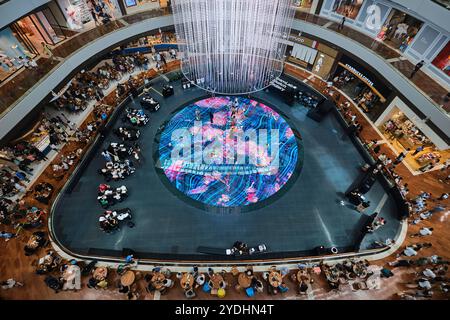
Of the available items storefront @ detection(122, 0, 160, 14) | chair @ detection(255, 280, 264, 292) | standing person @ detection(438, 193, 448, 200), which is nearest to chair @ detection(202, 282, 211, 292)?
chair @ detection(255, 280, 264, 292)

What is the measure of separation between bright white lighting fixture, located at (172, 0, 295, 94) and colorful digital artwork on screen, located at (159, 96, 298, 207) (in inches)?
103

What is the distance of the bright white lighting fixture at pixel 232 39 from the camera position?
17.8 metres

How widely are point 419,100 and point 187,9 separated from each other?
19313 millimetres

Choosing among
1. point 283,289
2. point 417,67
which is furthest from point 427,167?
point 283,289

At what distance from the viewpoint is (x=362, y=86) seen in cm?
2591

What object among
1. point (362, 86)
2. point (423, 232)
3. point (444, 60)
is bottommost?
point (423, 232)

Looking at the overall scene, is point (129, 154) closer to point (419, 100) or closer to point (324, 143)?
point (324, 143)

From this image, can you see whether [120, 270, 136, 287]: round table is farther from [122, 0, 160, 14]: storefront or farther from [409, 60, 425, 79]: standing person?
[122, 0, 160, 14]: storefront

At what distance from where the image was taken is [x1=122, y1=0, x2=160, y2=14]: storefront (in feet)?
91.7

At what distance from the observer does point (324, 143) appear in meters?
22.6

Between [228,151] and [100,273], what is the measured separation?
12.9 meters

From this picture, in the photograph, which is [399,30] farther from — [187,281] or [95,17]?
[95,17]

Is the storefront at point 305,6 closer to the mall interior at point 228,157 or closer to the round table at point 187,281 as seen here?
the mall interior at point 228,157

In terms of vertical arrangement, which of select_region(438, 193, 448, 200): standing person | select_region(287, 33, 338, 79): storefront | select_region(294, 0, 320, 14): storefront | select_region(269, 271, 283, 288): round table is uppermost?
select_region(294, 0, 320, 14): storefront
